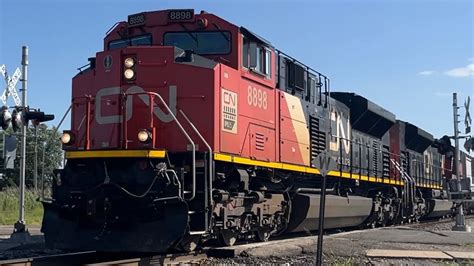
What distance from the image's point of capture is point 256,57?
11617 millimetres

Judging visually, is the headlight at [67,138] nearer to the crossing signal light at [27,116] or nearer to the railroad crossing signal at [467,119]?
the crossing signal light at [27,116]

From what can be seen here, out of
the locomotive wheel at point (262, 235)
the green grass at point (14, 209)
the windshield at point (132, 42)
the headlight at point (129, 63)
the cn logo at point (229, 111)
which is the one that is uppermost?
the windshield at point (132, 42)

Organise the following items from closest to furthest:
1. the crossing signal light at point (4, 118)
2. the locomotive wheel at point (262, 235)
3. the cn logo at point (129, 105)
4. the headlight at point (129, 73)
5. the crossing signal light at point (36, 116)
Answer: the cn logo at point (129, 105) → the headlight at point (129, 73) → the locomotive wheel at point (262, 235) → the crossing signal light at point (4, 118) → the crossing signal light at point (36, 116)

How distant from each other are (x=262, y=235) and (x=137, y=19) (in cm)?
512

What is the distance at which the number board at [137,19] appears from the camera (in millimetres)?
11211

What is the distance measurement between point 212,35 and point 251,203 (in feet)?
10.8

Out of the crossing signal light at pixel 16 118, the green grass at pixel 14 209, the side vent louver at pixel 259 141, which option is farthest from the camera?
the green grass at pixel 14 209

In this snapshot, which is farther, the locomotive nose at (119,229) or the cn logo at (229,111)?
the cn logo at (229,111)

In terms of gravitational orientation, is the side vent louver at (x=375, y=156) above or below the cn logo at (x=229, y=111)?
below

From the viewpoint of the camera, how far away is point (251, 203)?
1113 centimetres

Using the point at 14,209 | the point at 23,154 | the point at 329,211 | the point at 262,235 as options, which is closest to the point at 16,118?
the point at 23,154

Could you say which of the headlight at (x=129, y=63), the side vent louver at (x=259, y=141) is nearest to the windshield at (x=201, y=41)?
the headlight at (x=129, y=63)

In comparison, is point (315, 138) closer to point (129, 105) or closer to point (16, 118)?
point (129, 105)

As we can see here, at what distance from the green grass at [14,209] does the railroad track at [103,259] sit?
1451 cm
